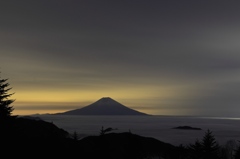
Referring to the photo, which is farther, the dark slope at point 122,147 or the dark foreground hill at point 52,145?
the dark slope at point 122,147

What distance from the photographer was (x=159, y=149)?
96.5 metres

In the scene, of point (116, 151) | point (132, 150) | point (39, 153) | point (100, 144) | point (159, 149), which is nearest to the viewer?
point (39, 153)

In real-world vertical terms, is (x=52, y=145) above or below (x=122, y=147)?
above

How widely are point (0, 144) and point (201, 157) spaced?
29.8 metres

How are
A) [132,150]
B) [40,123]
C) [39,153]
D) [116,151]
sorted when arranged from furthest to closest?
1. [40,123]
2. [116,151]
3. [132,150]
4. [39,153]

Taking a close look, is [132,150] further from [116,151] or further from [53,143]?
[116,151]

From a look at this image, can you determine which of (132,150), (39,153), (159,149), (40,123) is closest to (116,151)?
(159,149)

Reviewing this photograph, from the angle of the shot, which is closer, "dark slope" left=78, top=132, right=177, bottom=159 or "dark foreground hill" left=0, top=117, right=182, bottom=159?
"dark foreground hill" left=0, top=117, right=182, bottom=159

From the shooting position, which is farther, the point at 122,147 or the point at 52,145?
the point at 122,147

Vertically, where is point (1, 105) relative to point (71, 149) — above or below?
above

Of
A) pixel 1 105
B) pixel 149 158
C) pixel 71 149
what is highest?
pixel 1 105

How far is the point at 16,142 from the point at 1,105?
146 inches

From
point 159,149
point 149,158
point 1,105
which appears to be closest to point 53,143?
point 1,105

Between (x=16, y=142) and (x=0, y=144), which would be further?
(x=16, y=142)
